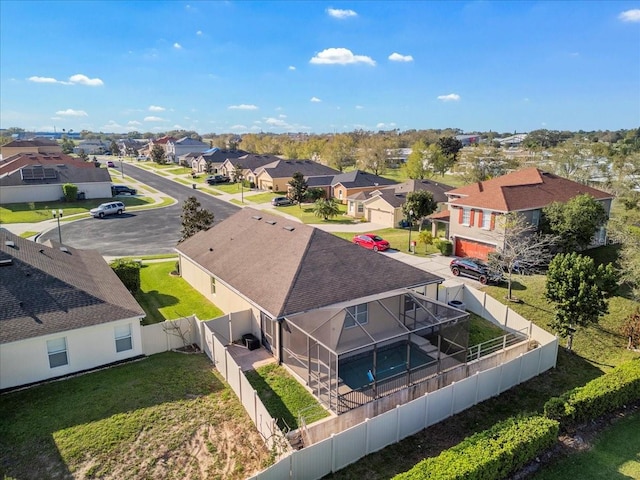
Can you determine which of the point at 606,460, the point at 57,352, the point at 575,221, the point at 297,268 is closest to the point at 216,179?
the point at 575,221

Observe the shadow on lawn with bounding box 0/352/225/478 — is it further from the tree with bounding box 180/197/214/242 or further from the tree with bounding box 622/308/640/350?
the tree with bounding box 622/308/640/350

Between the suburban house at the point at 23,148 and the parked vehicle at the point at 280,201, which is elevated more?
the suburban house at the point at 23,148

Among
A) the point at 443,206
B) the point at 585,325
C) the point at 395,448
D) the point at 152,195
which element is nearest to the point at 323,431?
the point at 395,448

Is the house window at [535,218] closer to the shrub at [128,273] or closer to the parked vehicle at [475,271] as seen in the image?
the parked vehicle at [475,271]

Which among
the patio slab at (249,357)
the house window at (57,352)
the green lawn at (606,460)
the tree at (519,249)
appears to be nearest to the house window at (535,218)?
the tree at (519,249)

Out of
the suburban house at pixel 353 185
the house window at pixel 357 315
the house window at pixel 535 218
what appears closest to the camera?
the house window at pixel 357 315

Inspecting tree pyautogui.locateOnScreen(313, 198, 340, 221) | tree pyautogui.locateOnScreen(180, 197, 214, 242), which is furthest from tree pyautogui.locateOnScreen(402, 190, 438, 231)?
tree pyautogui.locateOnScreen(180, 197, 214, 242)

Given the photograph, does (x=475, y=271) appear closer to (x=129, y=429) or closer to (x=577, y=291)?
(x=577, y=291)
